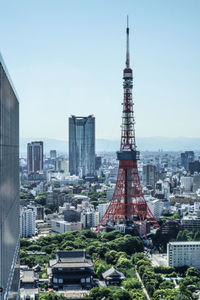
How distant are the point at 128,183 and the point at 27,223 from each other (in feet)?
15.5

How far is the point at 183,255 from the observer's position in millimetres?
14953

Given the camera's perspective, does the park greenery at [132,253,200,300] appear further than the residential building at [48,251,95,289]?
No

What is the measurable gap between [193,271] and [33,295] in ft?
15.1

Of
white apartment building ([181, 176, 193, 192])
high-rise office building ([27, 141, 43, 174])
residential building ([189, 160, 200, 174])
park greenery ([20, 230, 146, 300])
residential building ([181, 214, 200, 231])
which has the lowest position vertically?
park greenery ([20, 230, 146, 300])

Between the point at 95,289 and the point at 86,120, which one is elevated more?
the point at 86,120

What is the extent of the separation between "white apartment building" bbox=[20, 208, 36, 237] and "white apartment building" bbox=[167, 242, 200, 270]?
7.63 meters

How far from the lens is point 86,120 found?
165ft

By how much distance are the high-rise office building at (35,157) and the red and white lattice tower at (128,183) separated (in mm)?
28202

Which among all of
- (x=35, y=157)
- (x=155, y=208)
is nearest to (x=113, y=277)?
(x=155, y=208)

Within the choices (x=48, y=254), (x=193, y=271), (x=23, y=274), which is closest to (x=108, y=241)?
(x=48, y=254)

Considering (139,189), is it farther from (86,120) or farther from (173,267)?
(86,120)

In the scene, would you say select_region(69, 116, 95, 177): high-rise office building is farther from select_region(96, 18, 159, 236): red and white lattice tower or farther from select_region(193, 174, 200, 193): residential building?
select_region(96, 18, 159, 236): red and white lattice tower

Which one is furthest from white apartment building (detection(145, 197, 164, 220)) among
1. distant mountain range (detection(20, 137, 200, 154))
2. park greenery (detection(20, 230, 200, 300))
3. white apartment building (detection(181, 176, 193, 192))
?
distant mountain range (detection(20, 137, 200, 154))

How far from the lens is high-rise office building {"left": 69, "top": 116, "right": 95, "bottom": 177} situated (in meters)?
50.3
